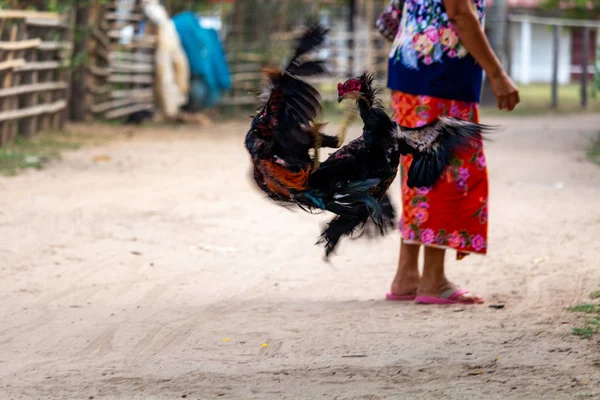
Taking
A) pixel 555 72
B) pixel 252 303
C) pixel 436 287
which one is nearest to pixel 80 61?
pixel 252 303

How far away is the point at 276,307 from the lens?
4805 millimetres

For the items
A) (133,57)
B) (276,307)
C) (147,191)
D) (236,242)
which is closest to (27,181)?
(147,191)

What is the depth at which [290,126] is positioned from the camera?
3445mm

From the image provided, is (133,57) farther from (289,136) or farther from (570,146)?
(289,136)

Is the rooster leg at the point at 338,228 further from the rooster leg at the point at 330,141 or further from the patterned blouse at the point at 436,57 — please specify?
the patterned blouse at the point at 436,57

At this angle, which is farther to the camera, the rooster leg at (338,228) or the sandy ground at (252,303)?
the rooster leg at (338,228)

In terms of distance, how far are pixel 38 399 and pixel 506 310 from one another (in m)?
2.29

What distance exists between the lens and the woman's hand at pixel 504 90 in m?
4.52

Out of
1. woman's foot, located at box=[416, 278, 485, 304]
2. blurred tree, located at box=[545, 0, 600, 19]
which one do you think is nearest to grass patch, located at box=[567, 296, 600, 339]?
woman's foot, located at box=[416, 278, 485, 304]

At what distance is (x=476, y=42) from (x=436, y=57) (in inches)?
8.3

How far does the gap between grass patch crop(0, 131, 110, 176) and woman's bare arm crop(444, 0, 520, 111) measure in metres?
5.45

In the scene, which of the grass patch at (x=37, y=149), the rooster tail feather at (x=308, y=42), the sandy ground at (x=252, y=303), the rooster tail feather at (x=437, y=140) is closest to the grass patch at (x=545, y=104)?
the grass patch at (x=37, y=149)

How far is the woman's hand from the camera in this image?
452cm

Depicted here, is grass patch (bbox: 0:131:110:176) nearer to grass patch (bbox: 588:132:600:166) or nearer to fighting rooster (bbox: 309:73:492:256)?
fighting rooster (bbox: 309:73:492:256)
